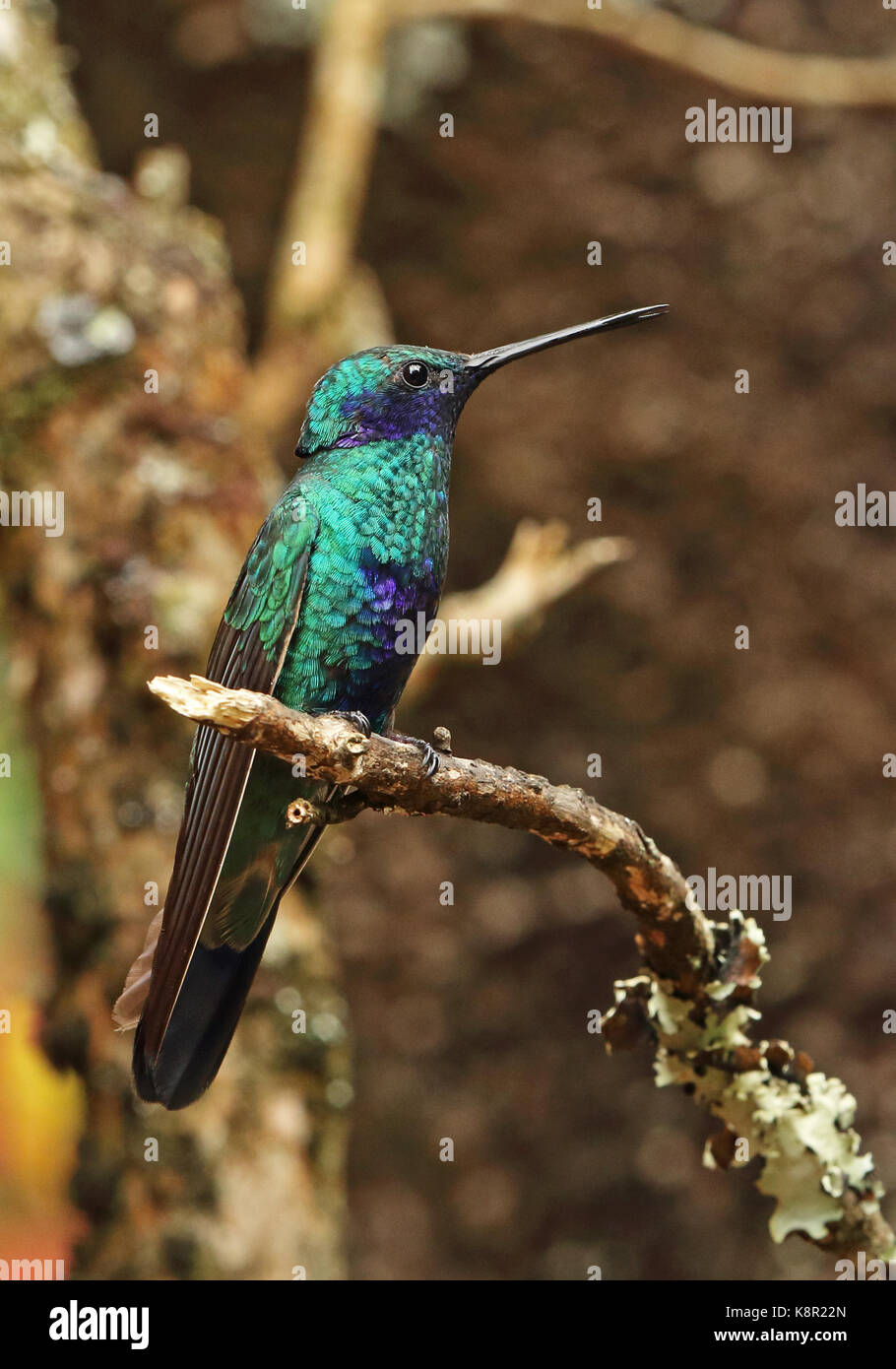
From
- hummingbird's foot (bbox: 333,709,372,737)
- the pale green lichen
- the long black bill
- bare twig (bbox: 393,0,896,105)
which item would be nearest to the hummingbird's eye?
the long black bill

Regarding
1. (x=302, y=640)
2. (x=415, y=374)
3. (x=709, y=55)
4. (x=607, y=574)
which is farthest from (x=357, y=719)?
(x=709, y=55)

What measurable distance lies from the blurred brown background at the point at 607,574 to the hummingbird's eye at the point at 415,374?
293 centimetres

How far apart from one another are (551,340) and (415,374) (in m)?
0.30

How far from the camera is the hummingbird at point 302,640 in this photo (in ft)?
8.04

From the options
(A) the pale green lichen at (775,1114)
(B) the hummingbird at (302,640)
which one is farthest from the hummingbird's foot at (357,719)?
(A) the pale green lichen at (775,1114)

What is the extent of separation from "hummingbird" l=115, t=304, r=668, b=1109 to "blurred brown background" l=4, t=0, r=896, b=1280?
290 cm

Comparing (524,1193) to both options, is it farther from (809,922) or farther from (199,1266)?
(199,1266)

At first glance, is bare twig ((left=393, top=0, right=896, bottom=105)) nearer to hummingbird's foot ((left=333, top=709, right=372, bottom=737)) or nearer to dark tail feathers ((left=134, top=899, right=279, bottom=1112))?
hummingbird's foot ((left=333, top=709, right=372, bottom=737))

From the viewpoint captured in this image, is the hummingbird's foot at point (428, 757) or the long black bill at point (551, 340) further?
the long black bill at point (551, 340)

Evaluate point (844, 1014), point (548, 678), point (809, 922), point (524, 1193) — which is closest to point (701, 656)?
point (548, 678)

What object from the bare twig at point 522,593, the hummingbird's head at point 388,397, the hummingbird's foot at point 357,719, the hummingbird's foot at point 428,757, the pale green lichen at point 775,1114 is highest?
the bare twig at point 522,593

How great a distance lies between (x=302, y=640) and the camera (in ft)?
8.64

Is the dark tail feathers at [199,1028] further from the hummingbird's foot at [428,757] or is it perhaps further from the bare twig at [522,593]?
the bare twig at [522,593]

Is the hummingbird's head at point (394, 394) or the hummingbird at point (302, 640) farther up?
the hummingbird's head at point (394, 394)
